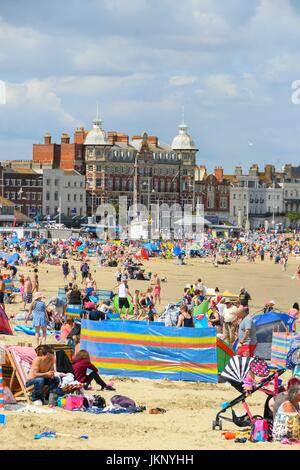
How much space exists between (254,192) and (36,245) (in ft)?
244

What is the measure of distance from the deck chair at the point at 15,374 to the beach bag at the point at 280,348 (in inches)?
194

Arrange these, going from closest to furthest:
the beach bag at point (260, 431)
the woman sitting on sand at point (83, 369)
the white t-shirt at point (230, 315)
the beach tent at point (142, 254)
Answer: the beach bag at point (260, 431)
the woman sitting on sand at point (83, 369)
the white t-shirt at point (230, 315)
the beach tent at point (142, 254)

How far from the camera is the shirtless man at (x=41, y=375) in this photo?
44.4 ft

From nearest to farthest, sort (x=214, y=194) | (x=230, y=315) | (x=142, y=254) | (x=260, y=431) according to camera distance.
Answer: (x=260, y=431) → (x=230, y=315) → (x=142, y=254) → (x=214, y=194)

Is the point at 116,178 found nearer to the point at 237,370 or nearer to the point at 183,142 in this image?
the point at 183,142

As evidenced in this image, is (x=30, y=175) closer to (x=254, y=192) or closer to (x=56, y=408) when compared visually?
(x=254, y=192)

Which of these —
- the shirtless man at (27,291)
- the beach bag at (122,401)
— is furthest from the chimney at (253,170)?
the beach bag at (122,401)

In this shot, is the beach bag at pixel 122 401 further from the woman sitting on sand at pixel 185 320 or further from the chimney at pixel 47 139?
the chimney at pixel 47 139

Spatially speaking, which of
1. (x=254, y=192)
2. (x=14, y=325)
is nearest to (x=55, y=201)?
(x=254, y=192)

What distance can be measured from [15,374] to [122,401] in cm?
136

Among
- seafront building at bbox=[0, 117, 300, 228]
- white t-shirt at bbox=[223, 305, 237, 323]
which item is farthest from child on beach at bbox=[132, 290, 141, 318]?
seafront building at bbox=[0, 117, 300, 228]

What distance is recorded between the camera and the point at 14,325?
875 inches

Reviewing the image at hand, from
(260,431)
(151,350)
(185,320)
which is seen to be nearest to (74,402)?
(260,431)

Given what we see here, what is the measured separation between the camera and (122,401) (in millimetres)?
13461
